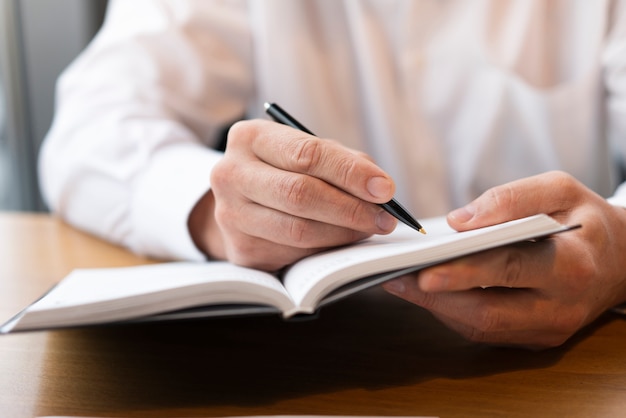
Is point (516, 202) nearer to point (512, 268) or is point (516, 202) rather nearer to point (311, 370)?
point (512, 268)

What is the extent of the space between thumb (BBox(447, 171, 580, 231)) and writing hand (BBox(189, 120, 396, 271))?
0.07 m

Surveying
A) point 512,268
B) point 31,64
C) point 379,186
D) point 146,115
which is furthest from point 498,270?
point 31,64

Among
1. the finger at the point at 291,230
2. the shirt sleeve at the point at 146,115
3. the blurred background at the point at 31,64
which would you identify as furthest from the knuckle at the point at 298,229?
the blurred background at the point at 31,64

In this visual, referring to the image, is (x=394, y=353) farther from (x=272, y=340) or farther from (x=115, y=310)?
(x=115, y=310)

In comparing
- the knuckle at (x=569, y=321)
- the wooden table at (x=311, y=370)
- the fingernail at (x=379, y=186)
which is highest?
the fingernail at (x=379, y=186)

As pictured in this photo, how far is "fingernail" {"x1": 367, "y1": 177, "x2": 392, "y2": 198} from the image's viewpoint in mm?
556

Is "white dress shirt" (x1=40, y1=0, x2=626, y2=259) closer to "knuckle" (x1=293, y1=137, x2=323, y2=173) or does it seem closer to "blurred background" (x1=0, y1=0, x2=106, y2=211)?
"knuckle" (x1=293, y1=137, x2=323, y2=173)

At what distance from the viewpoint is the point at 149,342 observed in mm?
610

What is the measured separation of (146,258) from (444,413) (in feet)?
1.87

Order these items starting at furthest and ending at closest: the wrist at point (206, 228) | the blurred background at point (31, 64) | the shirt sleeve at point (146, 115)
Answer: the blurred background at point (31, 64), the shirt sleeve at point (146, 115), the wrist at point (206, 228)

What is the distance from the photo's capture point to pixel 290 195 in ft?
1.92

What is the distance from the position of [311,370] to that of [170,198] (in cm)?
39

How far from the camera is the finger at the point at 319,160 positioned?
56cm

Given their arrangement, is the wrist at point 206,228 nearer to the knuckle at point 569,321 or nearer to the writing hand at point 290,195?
the writing hand at point 290,195
